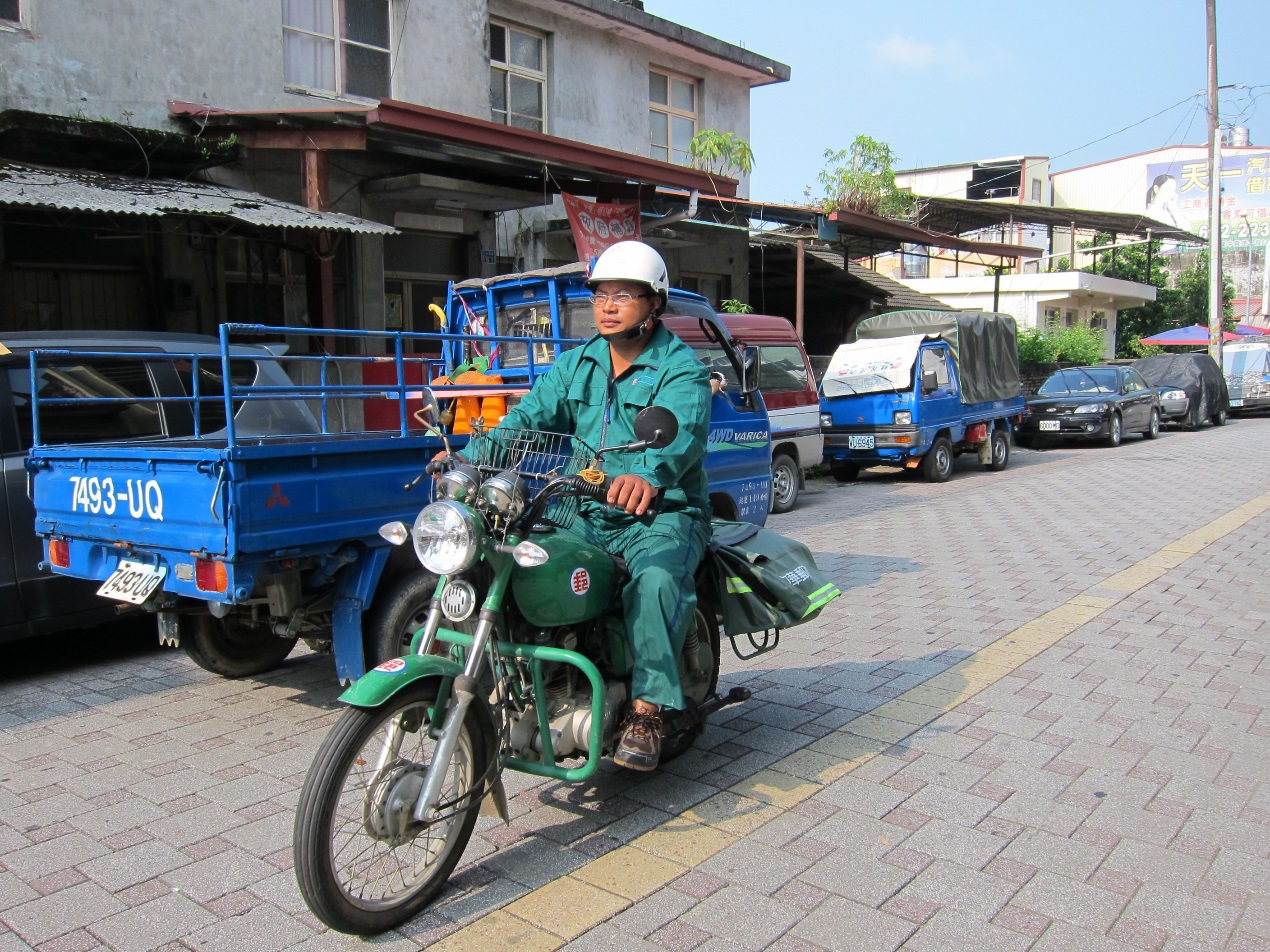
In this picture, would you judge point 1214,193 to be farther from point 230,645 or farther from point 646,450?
point 646,450

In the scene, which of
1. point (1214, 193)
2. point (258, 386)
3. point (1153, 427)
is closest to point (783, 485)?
→ point (258, 386)

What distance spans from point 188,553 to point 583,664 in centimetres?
185

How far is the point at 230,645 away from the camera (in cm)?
534

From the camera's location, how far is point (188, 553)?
410cm

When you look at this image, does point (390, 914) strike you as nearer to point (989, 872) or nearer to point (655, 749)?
point (655, 749)

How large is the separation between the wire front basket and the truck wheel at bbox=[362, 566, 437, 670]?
1321 mm

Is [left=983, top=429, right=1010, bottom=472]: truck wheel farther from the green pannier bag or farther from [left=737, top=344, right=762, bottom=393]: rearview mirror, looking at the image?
the green pannier bag

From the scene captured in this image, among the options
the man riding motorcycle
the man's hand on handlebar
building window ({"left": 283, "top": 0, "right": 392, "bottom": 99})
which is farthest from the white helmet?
building window ({"left": 283, "top": 0, "right": 392, "bottom": 99})

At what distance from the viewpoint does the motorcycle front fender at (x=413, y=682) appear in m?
2.83

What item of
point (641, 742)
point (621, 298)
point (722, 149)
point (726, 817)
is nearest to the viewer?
point (641, 742)

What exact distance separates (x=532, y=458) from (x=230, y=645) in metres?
2.69

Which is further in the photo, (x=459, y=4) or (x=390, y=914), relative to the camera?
(x=459, y=4)

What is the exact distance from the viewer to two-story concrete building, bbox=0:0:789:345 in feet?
33.5

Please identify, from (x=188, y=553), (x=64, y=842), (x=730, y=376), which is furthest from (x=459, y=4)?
(x=64, y=842)
